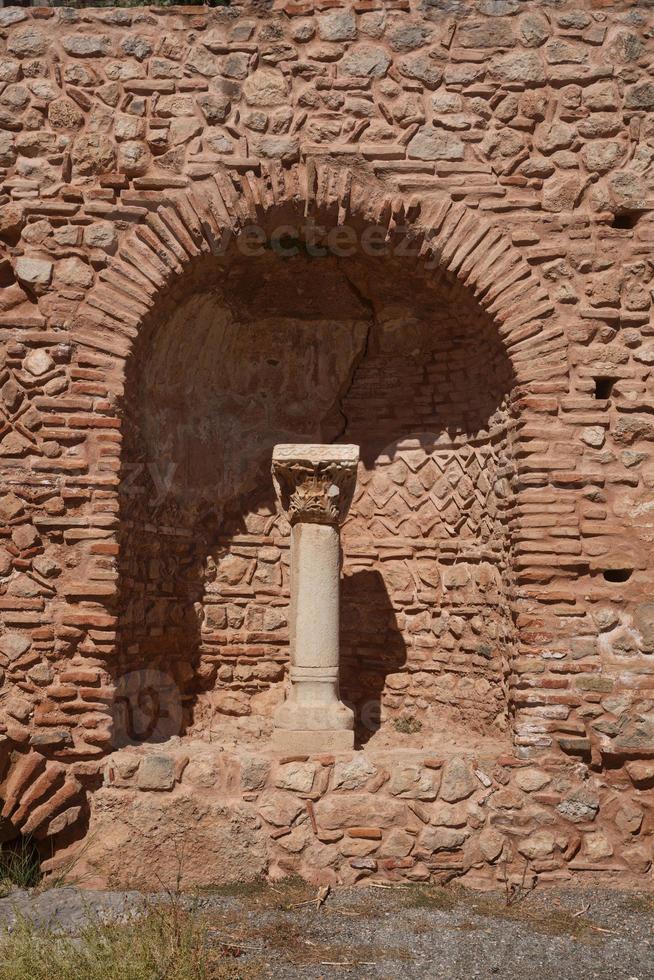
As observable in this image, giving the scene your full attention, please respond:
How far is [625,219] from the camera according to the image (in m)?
5.62

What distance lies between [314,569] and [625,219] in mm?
2891

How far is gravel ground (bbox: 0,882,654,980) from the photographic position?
3969 mm

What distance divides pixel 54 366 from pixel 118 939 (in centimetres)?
317

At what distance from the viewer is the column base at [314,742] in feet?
17.5

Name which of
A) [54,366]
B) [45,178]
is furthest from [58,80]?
[54,366]

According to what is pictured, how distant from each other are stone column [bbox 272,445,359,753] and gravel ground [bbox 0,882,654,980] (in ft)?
3.26

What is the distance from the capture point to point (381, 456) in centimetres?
679

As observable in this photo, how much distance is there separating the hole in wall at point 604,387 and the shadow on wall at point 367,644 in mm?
2081

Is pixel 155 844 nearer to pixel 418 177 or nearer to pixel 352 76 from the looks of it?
pixel 418 177

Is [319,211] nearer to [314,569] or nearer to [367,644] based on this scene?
[314,569]

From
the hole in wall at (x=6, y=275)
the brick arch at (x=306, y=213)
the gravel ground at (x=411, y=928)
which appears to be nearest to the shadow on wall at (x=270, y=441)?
the brick arch at (x=306, y=213)

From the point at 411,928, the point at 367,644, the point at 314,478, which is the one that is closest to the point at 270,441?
the point at 314,478

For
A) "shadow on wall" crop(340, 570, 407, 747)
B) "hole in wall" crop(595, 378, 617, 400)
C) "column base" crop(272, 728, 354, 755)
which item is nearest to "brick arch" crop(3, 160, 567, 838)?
"hole in wall" crop(595, 378, 617, 400)

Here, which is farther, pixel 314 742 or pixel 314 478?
pixel 314 478
